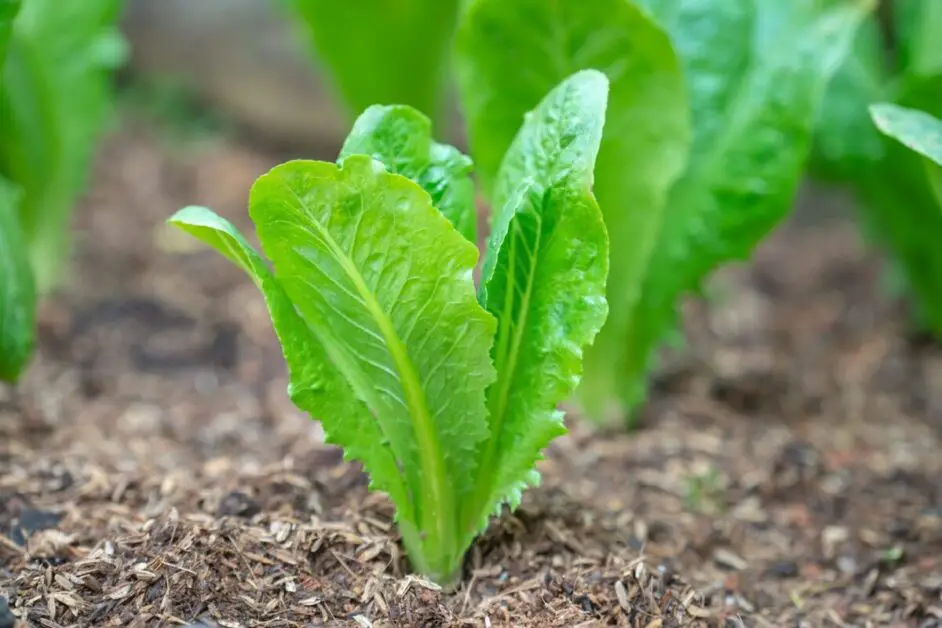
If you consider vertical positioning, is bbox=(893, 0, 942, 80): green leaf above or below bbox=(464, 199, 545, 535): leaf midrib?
above

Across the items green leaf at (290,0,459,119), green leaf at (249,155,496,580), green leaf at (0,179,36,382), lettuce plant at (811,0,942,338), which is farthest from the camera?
green leaf at (290,0,459,119)

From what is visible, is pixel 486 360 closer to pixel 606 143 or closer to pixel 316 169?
pixel 316 169

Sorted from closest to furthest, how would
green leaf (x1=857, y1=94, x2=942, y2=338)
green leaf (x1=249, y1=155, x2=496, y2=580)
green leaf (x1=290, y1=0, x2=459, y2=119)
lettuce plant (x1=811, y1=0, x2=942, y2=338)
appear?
1. green leaf (x1=249, y1=155, x2=496, y2=580)
2. green leaf (x1=857, y1=94, x2=942, y2=338)
3. lettuce plant (x1=811, y1=0, x2=942, y2=338)
4. green leaf (x1=290, y1=0, x2=459, y2=119)

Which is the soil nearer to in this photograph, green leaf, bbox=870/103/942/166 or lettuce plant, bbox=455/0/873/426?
lettuce plant, bbox=455/0/873/426

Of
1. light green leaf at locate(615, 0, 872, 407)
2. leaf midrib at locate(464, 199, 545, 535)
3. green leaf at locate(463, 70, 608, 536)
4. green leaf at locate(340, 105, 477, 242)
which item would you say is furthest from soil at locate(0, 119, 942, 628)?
green leaf at locate(340, 105, 477, 242)

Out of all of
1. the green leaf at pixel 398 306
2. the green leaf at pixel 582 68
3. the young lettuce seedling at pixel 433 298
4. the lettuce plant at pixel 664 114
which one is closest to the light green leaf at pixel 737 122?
the lettuce plant at pixel 664 114

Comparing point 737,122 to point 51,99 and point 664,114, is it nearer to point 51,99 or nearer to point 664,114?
point 664,114

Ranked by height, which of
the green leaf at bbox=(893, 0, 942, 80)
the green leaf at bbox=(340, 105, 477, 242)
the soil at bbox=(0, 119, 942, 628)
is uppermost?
the green leaf at bbox=(893, 0, 942, 80)

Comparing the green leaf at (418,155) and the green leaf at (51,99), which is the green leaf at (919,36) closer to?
the green leaf at (418,155)

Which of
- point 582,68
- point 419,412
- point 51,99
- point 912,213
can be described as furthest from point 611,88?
point 51,99
